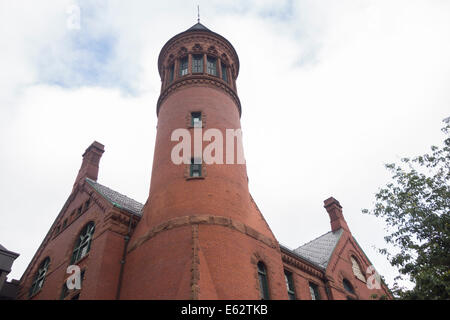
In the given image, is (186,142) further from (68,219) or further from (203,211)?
(68,219)

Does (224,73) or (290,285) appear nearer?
(290,285)

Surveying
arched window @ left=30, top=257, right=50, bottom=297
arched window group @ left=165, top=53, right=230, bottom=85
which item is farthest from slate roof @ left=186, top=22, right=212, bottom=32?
arched window @ left=30, top=257, right=50, bottom=297

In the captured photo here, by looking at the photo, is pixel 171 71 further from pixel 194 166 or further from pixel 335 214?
pixel 335 214

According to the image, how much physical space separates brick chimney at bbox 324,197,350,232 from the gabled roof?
771 mm

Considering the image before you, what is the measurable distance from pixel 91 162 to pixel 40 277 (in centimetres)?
777

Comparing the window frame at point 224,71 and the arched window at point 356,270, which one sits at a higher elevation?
the window frame at point 224,71

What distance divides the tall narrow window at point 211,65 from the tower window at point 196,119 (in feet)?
12.9

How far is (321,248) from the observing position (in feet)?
93.7

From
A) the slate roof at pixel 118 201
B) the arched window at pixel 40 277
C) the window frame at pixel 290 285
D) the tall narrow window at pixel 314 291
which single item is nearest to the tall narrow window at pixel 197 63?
the slate roof at pixel 118 201

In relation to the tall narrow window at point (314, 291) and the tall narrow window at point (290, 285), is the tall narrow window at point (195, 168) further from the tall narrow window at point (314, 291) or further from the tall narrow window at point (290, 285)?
the tall narrow window at point (314, 291)

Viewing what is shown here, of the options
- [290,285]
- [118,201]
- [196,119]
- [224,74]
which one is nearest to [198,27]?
[224,74]

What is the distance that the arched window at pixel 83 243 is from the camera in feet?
61.2
